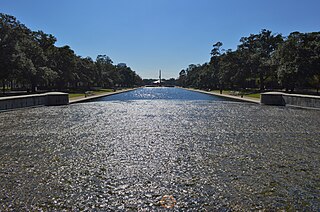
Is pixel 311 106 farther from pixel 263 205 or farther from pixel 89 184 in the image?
pixel 89 184

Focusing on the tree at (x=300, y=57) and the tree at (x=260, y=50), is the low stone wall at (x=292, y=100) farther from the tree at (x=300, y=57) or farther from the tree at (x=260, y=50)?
the tree at (x=260, y=50)

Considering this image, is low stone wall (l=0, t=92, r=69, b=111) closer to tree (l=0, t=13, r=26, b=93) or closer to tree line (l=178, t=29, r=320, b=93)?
tree (l=0, t=13, r=26, b=93)

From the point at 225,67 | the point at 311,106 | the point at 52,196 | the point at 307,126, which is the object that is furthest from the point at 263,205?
the point at 225,67

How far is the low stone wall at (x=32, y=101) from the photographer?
2296 centimetres

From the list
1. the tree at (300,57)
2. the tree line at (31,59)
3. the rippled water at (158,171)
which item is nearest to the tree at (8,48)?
the tree line at (31,59)

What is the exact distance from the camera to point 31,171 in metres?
7.27

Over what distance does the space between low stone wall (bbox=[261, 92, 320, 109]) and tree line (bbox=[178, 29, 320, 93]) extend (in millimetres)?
8360

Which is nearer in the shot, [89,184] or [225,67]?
[89,184]

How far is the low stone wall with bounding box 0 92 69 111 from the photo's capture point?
2296 centimetres

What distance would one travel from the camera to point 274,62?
4547 cm

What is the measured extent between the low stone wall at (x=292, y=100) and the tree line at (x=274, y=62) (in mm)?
8360

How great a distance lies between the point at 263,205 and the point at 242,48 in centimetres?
6982

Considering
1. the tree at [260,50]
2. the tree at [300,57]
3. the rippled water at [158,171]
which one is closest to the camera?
the rippled water at [158,171]

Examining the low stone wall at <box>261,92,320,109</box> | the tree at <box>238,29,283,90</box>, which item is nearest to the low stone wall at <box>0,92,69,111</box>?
the low stone wall at <box>261,92,320,109</box>
